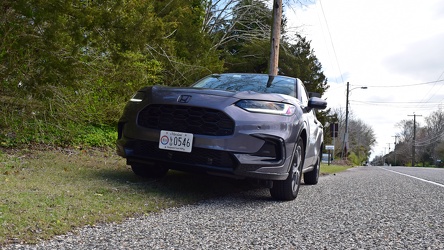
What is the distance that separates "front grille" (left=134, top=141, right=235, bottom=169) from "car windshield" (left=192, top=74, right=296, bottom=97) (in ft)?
4.30

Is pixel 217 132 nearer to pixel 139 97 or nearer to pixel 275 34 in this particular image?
pixel 139 97

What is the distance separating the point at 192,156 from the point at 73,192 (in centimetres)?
121

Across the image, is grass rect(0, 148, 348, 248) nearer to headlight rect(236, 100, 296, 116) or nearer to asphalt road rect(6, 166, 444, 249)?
asphalt road rect(6, 166, 444, 249)

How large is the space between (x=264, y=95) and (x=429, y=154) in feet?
316

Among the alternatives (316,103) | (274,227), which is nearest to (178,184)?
(316,103)

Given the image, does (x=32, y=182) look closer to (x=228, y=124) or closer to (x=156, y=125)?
(x=156, y=125)

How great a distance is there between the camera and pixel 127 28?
706cm

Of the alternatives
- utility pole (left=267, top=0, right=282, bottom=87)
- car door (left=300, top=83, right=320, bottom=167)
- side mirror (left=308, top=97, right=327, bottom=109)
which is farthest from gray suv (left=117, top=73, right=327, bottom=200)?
utility pole (left=267, top=0, right=282, bottom=87)

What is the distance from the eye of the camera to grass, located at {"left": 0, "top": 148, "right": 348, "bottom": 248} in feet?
9.92

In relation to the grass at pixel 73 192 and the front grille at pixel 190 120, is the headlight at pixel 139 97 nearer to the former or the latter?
the front grille at pixel 190 120

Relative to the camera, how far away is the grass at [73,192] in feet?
9.92

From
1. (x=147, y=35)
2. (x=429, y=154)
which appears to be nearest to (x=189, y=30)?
(x=147, y=35)

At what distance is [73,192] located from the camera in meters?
4.20

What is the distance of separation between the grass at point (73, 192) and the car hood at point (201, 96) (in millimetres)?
1020
